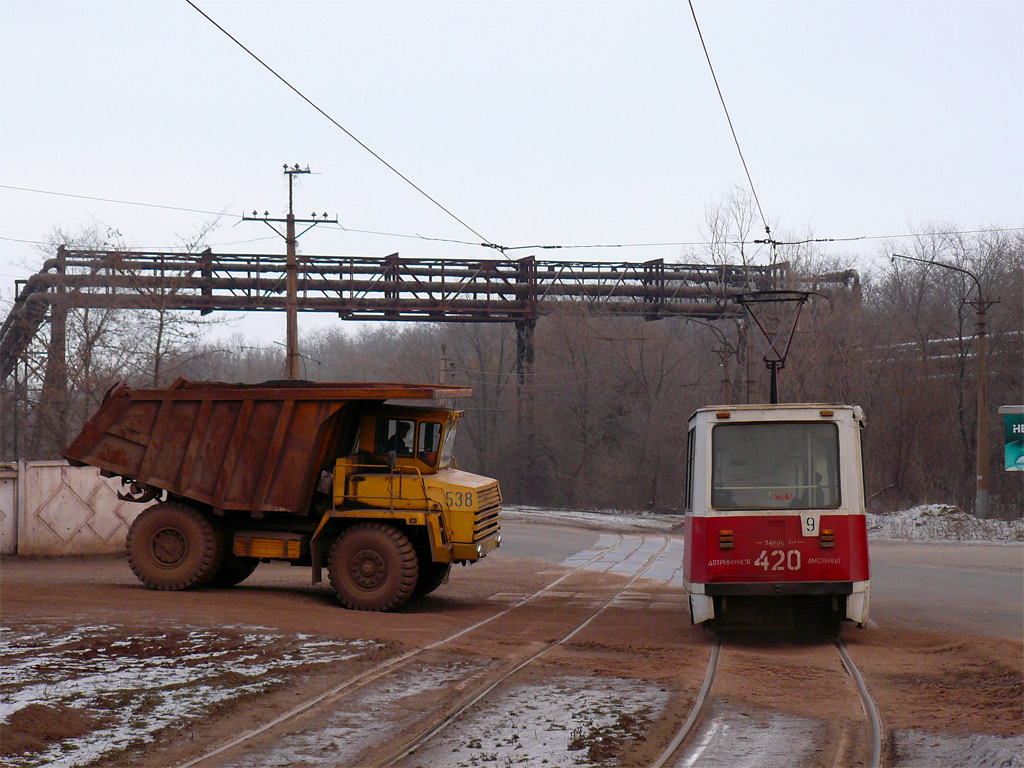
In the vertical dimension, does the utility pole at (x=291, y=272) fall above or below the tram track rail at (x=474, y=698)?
above

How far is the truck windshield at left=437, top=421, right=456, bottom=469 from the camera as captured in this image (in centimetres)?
1508

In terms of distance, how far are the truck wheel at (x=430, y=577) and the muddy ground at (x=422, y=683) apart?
1442mm

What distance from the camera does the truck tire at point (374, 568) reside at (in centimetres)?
1397

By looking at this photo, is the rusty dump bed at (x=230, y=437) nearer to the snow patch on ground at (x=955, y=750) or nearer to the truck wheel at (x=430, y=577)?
the truck wheel at (x=430, y=577)

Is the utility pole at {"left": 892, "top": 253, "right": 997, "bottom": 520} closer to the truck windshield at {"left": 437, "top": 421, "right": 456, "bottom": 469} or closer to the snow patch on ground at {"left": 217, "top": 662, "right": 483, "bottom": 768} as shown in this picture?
the truck windshield at {"left": 437, "top": 421, "right": 456, "bottom": 469}

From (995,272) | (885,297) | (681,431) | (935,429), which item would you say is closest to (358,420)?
(935,429)

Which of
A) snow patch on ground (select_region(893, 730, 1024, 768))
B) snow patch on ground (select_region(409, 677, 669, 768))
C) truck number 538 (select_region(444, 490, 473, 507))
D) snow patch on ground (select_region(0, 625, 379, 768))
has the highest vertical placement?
truck number 538 (select_region(444, 490, 473, 507))

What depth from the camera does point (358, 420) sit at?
49.2 ft

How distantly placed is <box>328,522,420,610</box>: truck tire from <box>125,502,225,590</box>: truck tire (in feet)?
6.82

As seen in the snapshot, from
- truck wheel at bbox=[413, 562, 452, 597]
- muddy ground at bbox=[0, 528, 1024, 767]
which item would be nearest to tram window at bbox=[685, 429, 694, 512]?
muddy ground at bbox=[0, 528, 1024, 767]

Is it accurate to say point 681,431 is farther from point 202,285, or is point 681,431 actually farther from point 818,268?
→ point 202,285

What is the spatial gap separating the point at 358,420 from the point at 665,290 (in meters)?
32.4

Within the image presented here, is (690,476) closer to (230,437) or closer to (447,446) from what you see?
(447,446)

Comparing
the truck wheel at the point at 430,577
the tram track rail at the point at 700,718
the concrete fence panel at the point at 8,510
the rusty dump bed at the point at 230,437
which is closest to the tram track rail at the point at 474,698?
the tram track rail at the point at 700,718
